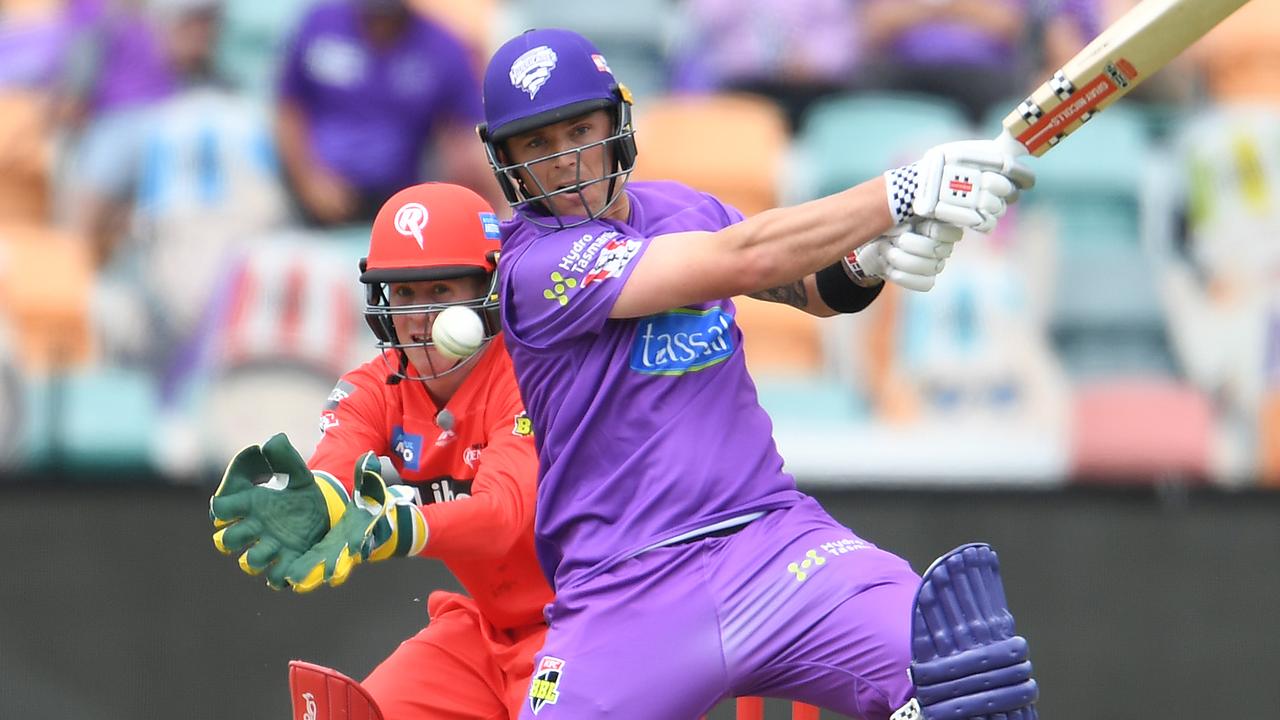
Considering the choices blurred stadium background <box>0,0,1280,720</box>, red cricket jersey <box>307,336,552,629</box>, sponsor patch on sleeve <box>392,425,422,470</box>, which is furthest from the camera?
blurred stadium background <box>0,0,1280,720</box>

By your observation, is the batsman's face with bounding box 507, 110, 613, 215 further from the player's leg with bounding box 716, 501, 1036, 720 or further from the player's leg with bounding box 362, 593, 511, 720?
the player's leg with bounding box 362, 593, 511, 720

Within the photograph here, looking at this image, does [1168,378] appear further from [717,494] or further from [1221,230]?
[717,494]

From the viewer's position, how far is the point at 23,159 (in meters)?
5.82

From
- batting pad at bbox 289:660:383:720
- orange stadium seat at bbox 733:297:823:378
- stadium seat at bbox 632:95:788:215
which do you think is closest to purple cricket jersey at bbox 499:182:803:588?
batting pad at bbox 289:660:383:720

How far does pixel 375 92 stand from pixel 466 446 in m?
2.35

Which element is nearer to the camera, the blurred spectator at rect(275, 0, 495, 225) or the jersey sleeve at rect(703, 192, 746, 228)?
the jersey sleeve at rect(703, 192, 746, 228)

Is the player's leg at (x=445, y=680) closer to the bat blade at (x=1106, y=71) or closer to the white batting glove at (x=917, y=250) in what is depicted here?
the white batting glove at (x=917, y=250)

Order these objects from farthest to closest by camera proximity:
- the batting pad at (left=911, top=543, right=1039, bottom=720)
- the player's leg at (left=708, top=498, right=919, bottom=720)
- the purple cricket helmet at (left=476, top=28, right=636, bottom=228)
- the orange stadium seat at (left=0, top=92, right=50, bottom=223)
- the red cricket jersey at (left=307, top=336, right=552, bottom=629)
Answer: the orange stadium seat at (left=0, top=92, right=50, bottom=223)
the red cricket jersey at (left=307, top=336, right=552, bottom=629)
the purple cricket helmet at (left=476, top=28, right=636, bottom=228)
the player's leg at (left=708, top=498, right=919, bottom=720)
the batting pad at (left=911, top=543, right=1039, bottom=720)

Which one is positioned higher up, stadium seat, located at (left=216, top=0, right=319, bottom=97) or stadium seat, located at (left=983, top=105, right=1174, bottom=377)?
stadium seat, located at (left=216, top=0, right=319, bottom=97)

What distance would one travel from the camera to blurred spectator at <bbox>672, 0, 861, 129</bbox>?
5.75 meters

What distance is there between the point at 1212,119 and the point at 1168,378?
2.80 ft

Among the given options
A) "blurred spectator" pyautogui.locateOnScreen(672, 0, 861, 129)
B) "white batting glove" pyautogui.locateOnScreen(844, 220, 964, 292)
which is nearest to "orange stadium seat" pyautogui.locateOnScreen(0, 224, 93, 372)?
"blurred spectator" pyautogui.locateOnScreen(672, 0, 861, 129)

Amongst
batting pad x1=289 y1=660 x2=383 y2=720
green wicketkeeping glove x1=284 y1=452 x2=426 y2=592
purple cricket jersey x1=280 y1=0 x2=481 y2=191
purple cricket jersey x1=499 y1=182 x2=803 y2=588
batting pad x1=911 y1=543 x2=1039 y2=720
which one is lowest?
batting pad x1=911 y1=543 x2=1039 y2=720

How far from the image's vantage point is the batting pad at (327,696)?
11.9 feet
